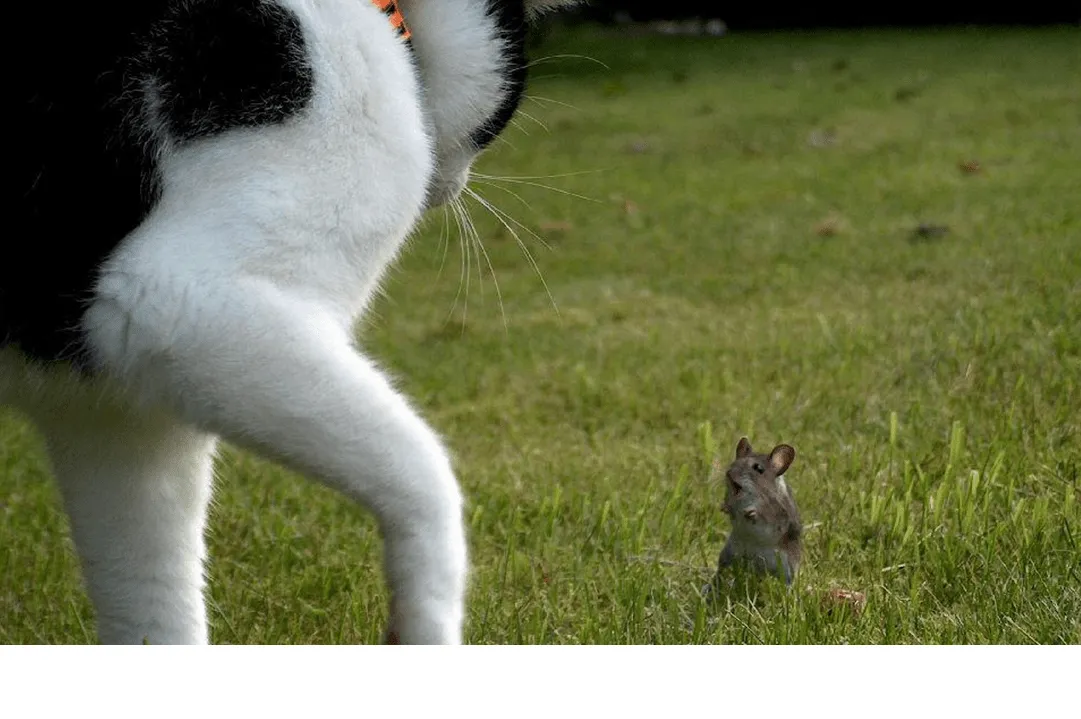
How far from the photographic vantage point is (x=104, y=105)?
145cm

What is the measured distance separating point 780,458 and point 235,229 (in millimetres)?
909

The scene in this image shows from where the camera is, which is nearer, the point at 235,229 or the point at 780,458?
the point at 235,229

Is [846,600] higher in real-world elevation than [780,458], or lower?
lower

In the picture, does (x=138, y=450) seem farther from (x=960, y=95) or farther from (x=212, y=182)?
(x=960, y=95)

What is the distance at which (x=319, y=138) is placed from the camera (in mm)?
1446

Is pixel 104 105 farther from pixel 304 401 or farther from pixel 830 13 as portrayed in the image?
pixel 830 13

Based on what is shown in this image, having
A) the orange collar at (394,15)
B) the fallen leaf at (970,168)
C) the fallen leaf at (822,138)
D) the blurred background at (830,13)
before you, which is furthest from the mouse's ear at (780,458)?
the blurred background at (830,13)

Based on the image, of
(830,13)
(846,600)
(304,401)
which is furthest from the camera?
(830,13)

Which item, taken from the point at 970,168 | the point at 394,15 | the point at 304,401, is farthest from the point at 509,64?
the point at 970,168

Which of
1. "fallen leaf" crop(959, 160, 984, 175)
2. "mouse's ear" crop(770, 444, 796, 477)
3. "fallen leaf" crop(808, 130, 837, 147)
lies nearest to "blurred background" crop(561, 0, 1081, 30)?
"fallen leaf" crop(808, 130, 837, 147)

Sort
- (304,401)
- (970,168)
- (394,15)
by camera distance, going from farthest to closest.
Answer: (970,168), (394,15), (304,401)

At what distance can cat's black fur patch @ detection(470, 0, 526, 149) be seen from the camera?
1746 millimetres

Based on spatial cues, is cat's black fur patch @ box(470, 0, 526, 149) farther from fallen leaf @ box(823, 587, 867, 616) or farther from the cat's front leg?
fallen leaf @ box(823, 587, 867, 616)
